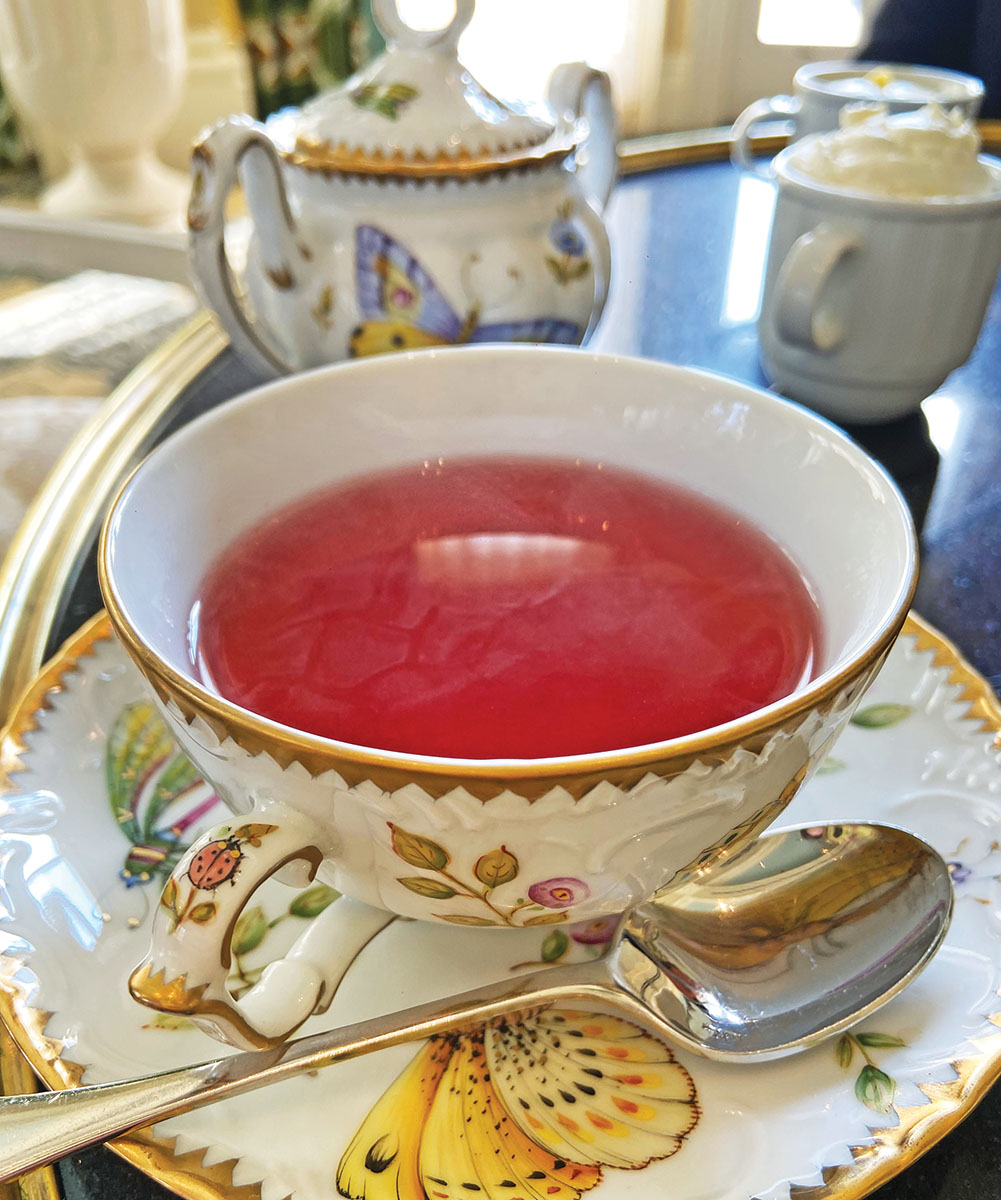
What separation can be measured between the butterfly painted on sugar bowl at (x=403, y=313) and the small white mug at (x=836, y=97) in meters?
0.67

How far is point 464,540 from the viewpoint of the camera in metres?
0.67

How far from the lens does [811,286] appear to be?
0.89m

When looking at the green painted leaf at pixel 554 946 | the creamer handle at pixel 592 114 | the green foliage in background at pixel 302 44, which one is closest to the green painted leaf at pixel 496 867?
the green painted leaf at pixel 554 946

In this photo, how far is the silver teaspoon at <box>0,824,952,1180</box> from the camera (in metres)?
0.41

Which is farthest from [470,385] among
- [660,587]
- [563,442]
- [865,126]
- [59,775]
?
[865,126]

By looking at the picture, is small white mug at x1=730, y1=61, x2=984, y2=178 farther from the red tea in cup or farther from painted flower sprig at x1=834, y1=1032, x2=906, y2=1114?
painted flower sprig at x1=834, y1=1032, x2=906, y2=1114

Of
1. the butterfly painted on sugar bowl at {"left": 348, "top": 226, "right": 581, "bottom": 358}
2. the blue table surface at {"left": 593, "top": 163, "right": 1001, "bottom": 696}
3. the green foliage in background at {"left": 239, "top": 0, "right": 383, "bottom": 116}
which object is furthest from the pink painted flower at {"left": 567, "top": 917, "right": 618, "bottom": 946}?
the green foliage in background at {"left": 239, "top": 0, "right": 383, "bottom": 116}

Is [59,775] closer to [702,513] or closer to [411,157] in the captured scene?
[702,513]

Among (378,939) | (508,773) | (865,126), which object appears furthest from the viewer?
(865,126)

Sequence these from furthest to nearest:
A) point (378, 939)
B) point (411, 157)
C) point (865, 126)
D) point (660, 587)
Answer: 1. point (865, 126)
2. point (411, 157)
3. point (660, 587)
4. point (378, 939)

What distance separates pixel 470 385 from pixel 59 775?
34 cm

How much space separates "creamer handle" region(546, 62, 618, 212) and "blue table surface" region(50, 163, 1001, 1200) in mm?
135

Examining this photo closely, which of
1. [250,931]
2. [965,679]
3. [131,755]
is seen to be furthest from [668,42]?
[250,931]

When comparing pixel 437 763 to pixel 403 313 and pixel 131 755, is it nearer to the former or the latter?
pixel 131 755
